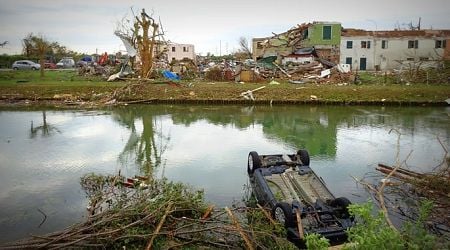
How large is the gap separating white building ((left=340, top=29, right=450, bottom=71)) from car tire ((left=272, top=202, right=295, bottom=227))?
35557 millimetres

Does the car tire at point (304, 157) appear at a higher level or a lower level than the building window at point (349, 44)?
lower

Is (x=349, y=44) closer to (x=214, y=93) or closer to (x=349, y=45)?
(x=349, y=45)

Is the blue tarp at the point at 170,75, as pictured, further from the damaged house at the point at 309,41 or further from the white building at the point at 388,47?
the white building at the point at 388,47

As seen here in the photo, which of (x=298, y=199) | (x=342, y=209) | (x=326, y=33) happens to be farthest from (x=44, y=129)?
(x=326, y=33)

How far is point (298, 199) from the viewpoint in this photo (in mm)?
7406

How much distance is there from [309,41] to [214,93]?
20.0 meters

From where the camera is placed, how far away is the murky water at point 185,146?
9.43 metres

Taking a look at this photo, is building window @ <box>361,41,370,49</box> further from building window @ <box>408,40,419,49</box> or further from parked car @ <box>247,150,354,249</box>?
parked car @ <box>247,150,354,249</box>

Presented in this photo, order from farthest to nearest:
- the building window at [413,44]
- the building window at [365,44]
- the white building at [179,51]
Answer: the white building at [179,51], the building window at [365,44], the building window at [413,44]

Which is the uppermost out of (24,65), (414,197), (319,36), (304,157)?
(319,36)

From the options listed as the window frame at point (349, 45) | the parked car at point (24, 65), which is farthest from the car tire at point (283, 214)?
the parked car at point (24, 65)

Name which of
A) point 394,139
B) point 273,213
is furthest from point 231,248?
point 394,139

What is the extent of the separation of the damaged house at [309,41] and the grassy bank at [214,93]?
14299mm

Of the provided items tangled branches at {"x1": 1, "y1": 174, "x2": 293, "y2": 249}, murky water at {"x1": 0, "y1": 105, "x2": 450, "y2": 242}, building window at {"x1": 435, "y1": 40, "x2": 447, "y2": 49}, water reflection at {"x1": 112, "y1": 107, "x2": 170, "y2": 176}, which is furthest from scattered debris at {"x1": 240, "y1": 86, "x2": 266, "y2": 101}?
building window at {"x1": 435, "y1": 40, "x2": 447, "y2": 49}
